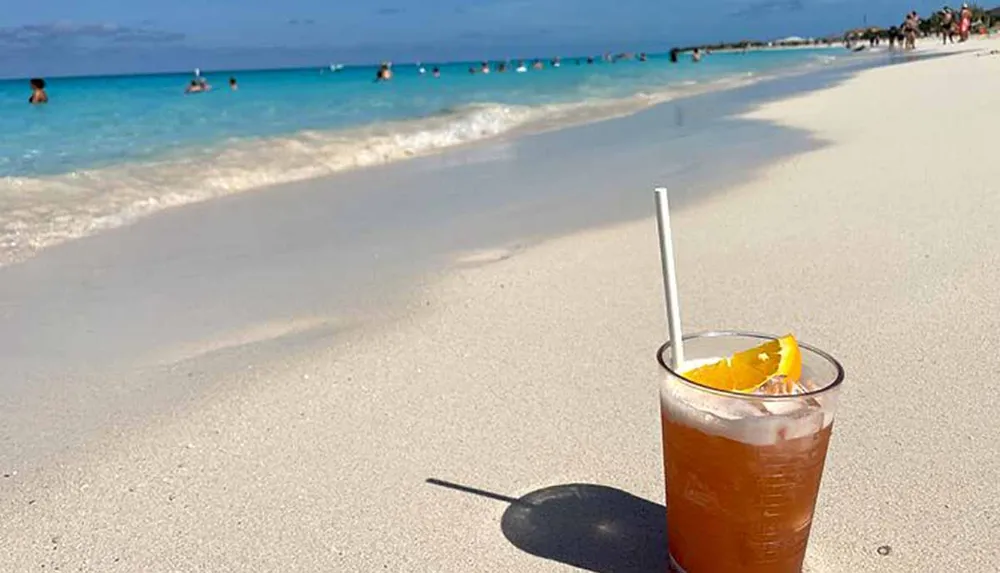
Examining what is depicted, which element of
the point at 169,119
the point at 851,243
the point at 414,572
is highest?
the point at 169,119

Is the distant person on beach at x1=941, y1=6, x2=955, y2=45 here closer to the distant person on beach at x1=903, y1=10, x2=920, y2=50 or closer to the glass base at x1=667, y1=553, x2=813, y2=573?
the distant person on beach at x1=903, y1=10, x2=920, y2=50

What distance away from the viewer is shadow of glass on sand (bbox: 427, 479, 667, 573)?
1.75 m

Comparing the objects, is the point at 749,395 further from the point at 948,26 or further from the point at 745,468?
the point at 948,26

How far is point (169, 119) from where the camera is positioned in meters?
16.2

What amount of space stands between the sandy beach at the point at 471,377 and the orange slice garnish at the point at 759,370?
0.48m

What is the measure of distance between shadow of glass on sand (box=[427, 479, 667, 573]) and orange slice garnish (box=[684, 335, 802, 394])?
480 millimetres

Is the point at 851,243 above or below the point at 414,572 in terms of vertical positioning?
above

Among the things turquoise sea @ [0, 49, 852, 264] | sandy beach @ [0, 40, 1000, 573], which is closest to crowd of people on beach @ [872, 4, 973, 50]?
turquoise sea @ [0, 49, 852, 264]

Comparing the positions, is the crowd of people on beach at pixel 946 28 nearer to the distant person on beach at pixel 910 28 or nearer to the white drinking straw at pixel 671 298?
the distant person on beach at pixel 910 28

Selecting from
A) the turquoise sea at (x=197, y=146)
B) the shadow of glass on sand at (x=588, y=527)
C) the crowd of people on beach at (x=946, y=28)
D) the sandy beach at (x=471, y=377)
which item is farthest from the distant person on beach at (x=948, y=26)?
the shadow of glass on sand at (x=588, y=527)

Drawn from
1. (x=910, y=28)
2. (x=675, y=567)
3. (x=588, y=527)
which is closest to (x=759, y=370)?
(x=675, y=567)

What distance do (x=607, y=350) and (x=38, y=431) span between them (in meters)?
1.93

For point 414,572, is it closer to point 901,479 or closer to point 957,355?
point 901,479

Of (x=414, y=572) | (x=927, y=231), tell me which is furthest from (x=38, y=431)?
(x=927, y=231)
